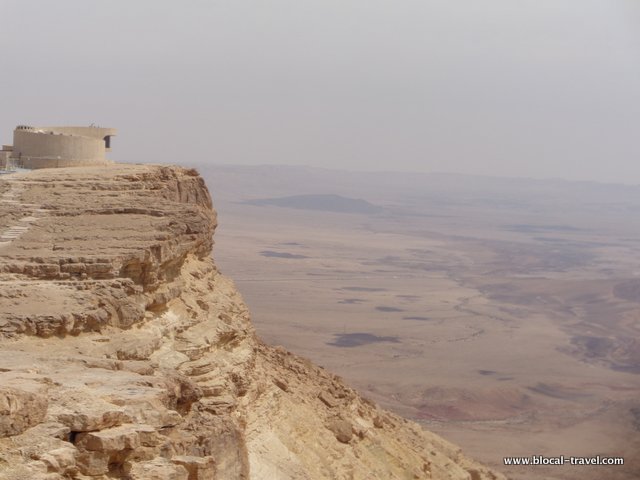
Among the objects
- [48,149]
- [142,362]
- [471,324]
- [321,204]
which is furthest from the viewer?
[321,204]

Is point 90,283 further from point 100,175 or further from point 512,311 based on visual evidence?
point 512,311

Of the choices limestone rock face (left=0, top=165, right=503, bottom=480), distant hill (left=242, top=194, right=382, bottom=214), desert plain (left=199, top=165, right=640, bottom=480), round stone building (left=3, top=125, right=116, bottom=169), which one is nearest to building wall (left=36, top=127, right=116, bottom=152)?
round stone building (left=3, top=125, right=116, bottom=169)

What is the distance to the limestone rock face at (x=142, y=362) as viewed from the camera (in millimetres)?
9414

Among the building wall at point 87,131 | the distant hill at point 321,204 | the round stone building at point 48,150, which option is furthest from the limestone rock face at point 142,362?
the distant hill at point 321,204

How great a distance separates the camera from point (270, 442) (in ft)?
56.5

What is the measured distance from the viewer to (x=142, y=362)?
13.0 m

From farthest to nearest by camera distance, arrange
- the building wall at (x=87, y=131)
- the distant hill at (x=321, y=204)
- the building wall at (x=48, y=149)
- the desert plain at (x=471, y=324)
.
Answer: the distant hill at (x=321, y=204) < the desert plain at (x=471, y=324) < the building wall at (x=87, y=131) < the building wall at (x=48, y=149)

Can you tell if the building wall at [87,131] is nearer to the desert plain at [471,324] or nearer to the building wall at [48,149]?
the building wall at [48,149]

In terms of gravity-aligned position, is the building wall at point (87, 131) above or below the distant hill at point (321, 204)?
above

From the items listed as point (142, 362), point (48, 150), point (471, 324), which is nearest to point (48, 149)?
point (48, 150)

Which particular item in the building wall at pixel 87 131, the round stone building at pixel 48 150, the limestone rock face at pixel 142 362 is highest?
the building wall at pixel 87 131

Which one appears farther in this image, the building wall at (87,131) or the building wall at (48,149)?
the building wall at (87,131)

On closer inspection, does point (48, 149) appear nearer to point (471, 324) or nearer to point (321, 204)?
point (471, 324)

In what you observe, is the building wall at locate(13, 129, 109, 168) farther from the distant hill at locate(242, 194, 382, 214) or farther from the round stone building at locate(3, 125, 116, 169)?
the distant hill at locate(242, 194, 382, 214)
